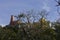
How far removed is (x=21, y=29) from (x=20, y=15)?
52.0ft

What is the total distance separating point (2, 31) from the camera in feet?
105

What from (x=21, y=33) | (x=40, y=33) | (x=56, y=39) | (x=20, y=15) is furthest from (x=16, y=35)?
(x=20, y=15)

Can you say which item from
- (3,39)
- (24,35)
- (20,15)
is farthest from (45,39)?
(20,15)

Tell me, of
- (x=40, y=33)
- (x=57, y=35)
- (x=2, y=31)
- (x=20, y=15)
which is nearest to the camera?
(x=57, y=35)

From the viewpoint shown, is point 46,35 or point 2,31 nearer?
point 46,35

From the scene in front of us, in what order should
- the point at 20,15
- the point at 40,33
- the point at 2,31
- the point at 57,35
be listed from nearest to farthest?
the point at 57,35, the point at 40,33, the point at 2,31, the point at 20,15

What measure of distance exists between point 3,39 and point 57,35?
6.98 m

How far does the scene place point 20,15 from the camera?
46.6 meters

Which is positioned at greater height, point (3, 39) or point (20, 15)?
point (20, 15)

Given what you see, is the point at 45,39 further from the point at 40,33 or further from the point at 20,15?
the point at 20,15

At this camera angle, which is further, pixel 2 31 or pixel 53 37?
pixel 2 31

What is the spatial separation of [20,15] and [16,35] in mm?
16573

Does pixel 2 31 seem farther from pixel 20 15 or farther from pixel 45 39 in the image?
pixel 20 15

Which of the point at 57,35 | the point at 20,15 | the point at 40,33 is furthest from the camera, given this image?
the point at 20,15
